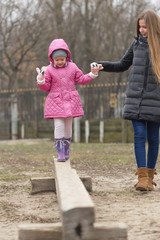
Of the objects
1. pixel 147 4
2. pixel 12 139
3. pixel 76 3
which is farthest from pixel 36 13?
pixel 12 139

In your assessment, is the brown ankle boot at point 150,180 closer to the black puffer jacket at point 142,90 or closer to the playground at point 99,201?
the playground at point 99,201

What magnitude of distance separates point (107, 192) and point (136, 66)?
1.46 metres

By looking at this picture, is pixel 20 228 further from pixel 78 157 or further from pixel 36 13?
pixel 36 13

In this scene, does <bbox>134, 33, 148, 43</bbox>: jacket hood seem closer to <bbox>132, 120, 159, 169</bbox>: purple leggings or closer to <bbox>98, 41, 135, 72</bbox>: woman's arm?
<bbox>98, 41, 135, 72</bbox>: woman's arm

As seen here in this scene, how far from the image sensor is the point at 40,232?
2.51 metres

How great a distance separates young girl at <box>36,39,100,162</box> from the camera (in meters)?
4.89

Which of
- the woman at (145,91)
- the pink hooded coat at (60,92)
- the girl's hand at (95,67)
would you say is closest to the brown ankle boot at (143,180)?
the woman at (145,91)

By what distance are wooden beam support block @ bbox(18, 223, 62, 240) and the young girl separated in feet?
7.62

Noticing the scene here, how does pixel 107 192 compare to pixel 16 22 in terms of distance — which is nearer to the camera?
pixel 107 192

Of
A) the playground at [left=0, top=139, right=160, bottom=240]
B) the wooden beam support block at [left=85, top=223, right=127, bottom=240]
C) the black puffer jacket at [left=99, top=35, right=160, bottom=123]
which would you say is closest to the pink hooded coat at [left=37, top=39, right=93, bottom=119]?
the black puffer jacket at [left=99, top=35, right=160, bottom=123]

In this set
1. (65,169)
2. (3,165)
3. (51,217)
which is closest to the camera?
(51,217)

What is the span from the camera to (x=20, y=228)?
8.30 ft

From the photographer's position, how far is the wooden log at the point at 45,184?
4707 mm

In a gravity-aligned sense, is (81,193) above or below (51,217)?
above
